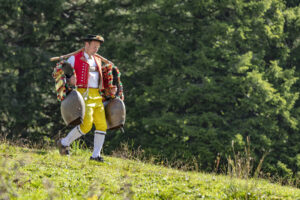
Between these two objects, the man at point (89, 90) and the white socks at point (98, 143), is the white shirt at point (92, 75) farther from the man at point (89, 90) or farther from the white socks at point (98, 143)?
the white socks at point (98, 143)

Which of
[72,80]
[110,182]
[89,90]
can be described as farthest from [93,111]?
[110,182]

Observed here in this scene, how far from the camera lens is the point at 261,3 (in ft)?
45.8

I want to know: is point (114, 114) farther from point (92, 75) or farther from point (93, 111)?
point (92, 75)

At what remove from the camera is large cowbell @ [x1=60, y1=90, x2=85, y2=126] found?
292 inches

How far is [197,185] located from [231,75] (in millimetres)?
7494

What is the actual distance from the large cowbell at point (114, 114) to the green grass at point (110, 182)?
83cm

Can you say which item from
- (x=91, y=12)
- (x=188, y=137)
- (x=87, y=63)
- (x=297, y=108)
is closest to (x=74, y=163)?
(x=87, y=63)

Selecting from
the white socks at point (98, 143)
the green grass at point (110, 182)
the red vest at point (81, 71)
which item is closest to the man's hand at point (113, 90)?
the red vest at point (81, 71)

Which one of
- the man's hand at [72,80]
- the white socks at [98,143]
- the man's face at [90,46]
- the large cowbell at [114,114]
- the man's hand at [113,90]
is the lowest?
the white socks at [98,143]

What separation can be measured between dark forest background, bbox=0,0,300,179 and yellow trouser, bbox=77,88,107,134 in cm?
537

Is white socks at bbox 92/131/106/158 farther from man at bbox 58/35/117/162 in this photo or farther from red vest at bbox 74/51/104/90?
red vest at bbox 74/51/104/90

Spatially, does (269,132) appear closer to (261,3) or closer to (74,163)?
(261,3)

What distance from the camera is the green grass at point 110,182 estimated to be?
5.65 m

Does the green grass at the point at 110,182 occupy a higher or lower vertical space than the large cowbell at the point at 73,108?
lower
